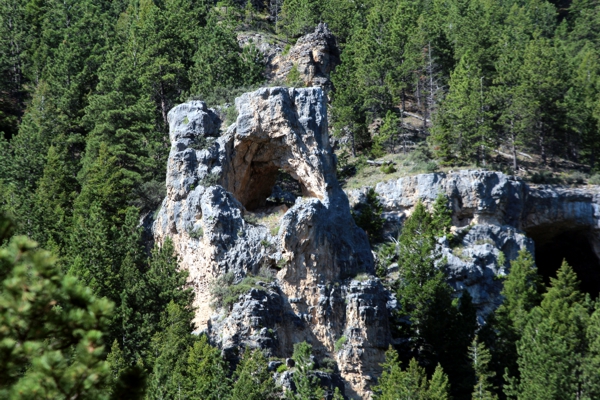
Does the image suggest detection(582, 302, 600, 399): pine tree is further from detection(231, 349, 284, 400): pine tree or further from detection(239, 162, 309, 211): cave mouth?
detection(239, 162, 309, 211): cave mouth

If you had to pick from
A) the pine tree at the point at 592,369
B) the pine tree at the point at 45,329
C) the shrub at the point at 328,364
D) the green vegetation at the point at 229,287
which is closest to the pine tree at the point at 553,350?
the pine tree at the point at 592,369

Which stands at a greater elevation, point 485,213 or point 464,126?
point 464,126

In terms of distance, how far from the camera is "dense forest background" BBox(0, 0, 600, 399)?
2800 centimetres

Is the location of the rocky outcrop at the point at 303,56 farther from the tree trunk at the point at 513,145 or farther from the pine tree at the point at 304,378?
the pine tree at the point at 304,378

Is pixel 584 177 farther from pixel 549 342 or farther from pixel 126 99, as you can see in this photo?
pixel 126 99

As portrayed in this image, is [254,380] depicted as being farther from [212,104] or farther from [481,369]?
[212,104]

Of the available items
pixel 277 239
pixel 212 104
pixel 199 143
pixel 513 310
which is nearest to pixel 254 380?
pixel 277 239

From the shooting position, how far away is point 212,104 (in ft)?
140

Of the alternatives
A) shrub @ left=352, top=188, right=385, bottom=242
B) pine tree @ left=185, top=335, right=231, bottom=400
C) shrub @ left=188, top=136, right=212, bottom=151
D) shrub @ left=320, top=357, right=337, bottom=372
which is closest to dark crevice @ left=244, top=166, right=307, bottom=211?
shrub @ left=188, top=136, right=212, bottom=151

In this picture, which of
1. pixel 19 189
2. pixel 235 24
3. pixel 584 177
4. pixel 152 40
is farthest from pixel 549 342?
pixel 235 24

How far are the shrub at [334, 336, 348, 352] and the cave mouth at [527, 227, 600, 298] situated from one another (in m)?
23.9

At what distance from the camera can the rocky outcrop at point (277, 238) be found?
111 feet

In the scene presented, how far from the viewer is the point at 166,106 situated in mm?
52000

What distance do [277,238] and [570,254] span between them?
30.4 meters
